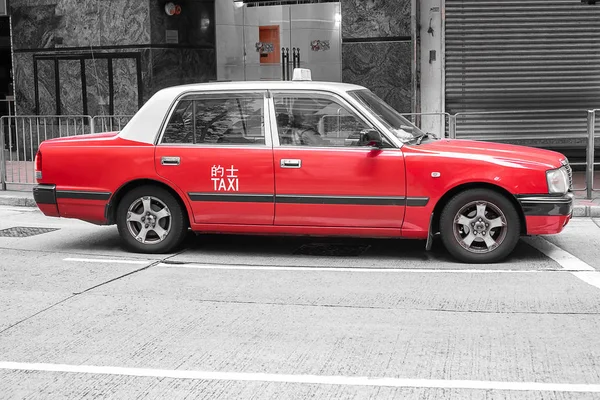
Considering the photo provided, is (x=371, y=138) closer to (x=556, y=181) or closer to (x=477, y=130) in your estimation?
(x=556, y=181)

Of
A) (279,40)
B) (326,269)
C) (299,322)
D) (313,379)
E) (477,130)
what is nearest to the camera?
(313,379)

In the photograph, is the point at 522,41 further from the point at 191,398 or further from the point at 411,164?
the point at 191,398

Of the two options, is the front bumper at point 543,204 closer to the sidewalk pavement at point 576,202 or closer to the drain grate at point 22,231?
the sidewalk pavement at point 576,202

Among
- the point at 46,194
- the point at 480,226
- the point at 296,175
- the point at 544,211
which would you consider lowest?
→ the point at 480,226

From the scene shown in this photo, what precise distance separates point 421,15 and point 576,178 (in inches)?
148

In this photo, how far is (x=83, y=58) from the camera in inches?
658

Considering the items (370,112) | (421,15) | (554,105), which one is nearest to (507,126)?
(554,105)

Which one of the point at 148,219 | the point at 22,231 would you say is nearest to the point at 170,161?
the point at 148,219

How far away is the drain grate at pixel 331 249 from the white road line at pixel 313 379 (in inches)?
150

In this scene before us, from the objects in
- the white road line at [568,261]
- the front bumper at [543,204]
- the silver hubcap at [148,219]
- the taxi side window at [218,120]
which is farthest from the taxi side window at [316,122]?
the white road line at [568,261]

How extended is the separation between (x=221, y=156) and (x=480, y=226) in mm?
2477

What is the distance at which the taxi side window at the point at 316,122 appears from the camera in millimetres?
8516

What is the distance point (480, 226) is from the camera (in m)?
8.34

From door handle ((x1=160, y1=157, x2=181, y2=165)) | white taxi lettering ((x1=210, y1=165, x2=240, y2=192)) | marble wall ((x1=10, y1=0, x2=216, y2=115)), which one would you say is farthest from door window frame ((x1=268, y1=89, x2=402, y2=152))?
marble wall ((x1=10, y1=0, x2=216, y2=115))
